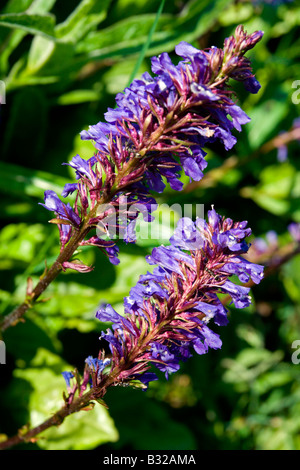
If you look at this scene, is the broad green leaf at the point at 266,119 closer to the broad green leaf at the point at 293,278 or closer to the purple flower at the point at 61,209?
the broad green leaf at the point at 293,278

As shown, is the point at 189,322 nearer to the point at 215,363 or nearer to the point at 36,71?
the point at 36,71

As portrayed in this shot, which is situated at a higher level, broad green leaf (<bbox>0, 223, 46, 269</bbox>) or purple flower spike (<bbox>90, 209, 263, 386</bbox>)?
broad green leaf (<bbox>0, 223, 46, 269</bbox>)

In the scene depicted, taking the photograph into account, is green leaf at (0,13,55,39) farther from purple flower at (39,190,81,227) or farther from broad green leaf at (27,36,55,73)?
purple flower at (39,190,81,227)

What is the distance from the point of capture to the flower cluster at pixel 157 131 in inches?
41.8

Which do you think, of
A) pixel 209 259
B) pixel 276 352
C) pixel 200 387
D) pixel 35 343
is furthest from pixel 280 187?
pixel 209 259

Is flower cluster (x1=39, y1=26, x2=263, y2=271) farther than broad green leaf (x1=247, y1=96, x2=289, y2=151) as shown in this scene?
No

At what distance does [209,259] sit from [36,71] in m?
1.72

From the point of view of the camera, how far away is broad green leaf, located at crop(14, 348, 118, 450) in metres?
2.07

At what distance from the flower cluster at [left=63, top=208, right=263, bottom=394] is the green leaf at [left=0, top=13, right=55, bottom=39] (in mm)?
1245

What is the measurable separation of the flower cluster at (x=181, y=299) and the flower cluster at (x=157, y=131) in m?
0.12

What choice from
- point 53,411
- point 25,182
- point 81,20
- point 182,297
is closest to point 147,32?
point 81,20

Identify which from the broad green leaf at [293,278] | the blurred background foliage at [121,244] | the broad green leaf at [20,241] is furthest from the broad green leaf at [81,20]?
the broad green leaf at [293,278]

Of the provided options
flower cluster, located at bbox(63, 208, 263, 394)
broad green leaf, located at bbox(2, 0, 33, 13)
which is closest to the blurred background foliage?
broad green leaf, located at bbox(2, 0, 33, 13)

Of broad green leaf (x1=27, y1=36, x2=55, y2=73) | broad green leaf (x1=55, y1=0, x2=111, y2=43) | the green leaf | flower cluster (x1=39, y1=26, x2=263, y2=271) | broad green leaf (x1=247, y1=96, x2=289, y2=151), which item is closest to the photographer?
flower cluster (x1=39, y1=26, x2=263, y2=271)
